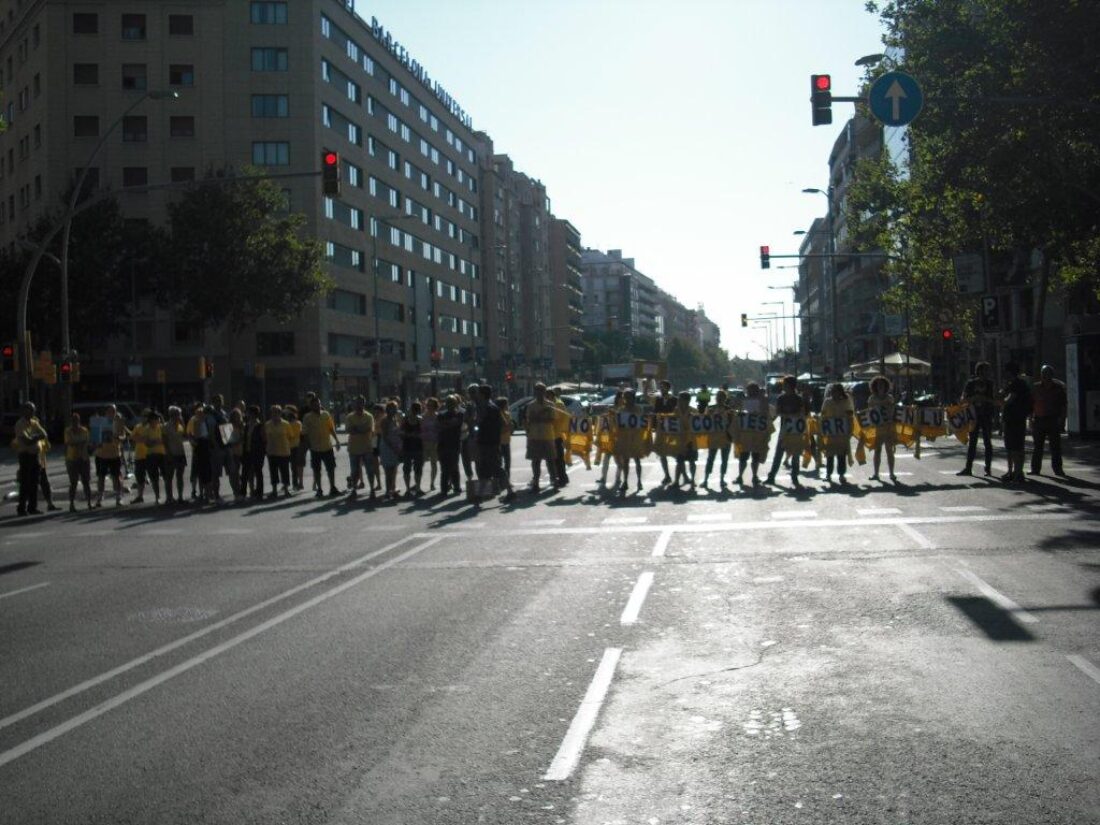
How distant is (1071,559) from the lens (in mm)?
10719

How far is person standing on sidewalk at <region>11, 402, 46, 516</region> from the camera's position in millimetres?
20266

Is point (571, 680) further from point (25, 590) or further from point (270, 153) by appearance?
point (270, 153)

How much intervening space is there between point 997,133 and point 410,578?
17.1 m

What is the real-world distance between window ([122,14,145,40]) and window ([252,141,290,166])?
8.01 m

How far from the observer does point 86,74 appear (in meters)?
61.2

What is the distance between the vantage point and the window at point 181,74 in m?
61.5

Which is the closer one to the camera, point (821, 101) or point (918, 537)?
point (918, 537)

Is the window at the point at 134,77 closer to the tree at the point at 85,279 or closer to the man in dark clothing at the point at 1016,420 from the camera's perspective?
the tree at the point at 85,279

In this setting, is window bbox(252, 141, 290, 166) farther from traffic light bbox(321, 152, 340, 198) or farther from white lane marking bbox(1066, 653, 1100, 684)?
white lane marking bbox(1066, 653, 1100, 684)

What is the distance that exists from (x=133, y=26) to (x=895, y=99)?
54439 mm

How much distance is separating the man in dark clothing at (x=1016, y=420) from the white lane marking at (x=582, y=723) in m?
13.1

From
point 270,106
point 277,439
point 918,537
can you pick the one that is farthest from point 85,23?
point 918,537

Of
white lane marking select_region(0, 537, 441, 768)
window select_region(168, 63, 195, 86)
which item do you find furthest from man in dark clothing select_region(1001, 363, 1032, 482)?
window select_region(168, 63, 195, 86)

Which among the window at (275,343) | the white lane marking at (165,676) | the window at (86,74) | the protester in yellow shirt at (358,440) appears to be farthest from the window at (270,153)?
the white lane marking at (165,676)
